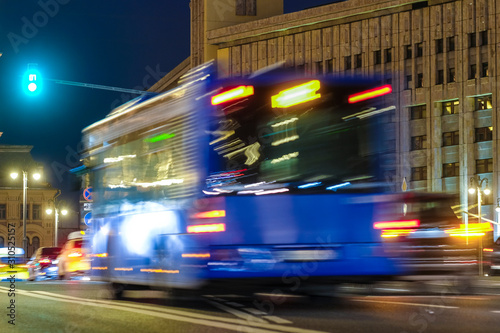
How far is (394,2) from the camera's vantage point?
77.9m

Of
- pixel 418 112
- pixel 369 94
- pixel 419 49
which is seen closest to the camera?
pixel 369 94

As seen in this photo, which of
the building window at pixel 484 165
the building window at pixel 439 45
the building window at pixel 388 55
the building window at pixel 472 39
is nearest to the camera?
the building window at pixel 484 165

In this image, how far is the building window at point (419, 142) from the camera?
261 ft

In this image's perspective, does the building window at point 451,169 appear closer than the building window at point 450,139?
Yes

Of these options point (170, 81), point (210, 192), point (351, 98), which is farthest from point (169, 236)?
point (170, 81)

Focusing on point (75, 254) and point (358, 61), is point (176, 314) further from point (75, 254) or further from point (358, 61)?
point (358, 61)

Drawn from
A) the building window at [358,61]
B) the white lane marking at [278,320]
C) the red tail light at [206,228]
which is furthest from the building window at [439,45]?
the white lane marking at [278,320]

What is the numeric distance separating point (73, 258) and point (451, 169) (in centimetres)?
5176

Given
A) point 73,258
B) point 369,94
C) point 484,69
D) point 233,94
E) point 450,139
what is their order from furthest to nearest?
point 450,139 < point 484,69 < point 73,258 < point 369,94 < point 233,94

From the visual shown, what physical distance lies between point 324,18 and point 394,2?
7.81 metres

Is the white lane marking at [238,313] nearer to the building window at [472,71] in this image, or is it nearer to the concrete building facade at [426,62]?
the concrete building facade at [426,62]

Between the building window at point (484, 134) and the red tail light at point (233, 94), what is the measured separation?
63904mm

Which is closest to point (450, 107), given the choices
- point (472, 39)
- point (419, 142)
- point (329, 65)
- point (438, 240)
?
point (419, 142)

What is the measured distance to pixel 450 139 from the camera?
77.6 meters
